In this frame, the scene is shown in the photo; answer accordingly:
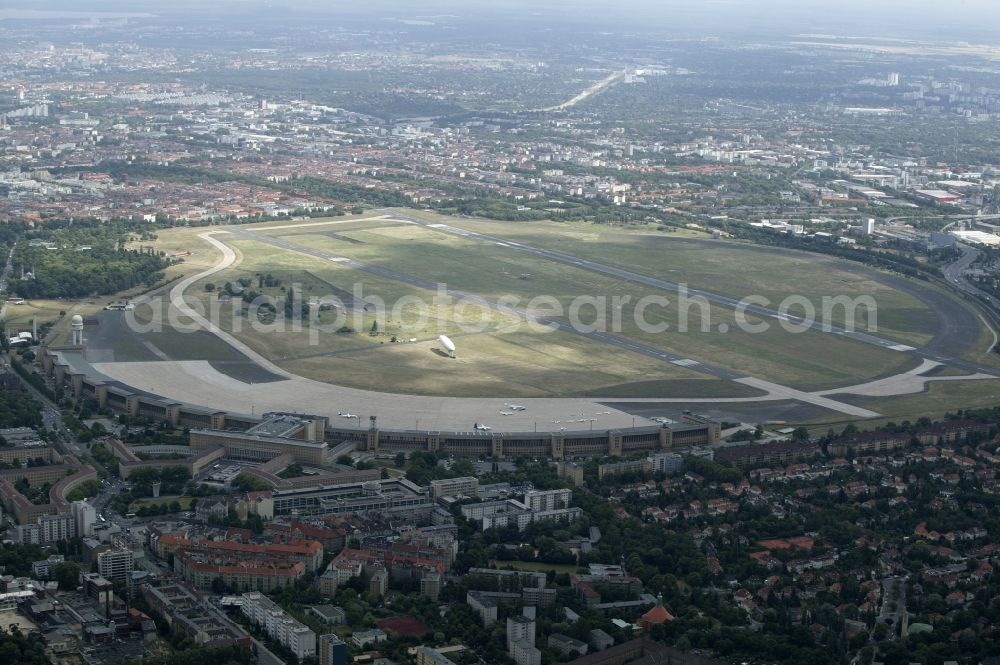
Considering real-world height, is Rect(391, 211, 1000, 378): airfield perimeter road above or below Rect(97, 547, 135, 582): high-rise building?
below

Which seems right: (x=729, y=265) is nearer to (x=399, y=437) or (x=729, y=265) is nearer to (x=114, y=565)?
(x=399, y=437)

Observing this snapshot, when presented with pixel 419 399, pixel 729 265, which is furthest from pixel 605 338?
pixel 729 265

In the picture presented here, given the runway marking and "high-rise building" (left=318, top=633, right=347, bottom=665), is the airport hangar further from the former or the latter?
the runway marking

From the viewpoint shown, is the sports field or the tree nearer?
the tree

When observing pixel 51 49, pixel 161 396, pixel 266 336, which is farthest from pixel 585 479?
pixel 51 49

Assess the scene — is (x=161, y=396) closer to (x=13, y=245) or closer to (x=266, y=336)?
(x=266, y=336)

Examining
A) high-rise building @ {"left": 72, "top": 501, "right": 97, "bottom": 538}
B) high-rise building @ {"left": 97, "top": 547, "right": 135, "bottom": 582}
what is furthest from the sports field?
high-rise building @ {"left": 97, "top": 547, "right": 135, "bottom": 582}

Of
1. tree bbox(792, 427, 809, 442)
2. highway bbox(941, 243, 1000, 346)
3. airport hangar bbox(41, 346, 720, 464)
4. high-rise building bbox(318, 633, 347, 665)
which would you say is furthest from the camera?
highway bbox(941, 243, 1000, 346)
